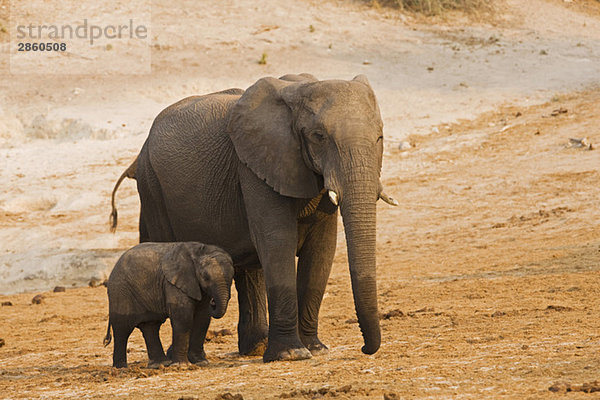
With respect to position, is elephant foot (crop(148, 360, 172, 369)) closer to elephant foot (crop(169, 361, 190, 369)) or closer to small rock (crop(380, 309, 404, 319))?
elephant foot (crop(169, 361, 190, 369))

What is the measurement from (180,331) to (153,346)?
1.36 ft

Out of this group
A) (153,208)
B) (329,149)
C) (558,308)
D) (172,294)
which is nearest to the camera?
(329,149)

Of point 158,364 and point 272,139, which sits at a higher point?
point 272,139

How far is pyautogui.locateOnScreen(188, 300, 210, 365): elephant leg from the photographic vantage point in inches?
332

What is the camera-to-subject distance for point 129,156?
750 inches

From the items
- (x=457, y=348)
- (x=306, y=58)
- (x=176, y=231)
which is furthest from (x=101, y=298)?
(x=306, y=58)

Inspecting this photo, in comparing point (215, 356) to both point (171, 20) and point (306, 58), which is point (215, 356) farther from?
point (171, 20)

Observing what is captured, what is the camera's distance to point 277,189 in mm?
7879

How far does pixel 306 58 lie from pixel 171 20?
3897mm

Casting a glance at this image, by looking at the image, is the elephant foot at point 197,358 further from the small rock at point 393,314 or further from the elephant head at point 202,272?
the small rock at point 393,314

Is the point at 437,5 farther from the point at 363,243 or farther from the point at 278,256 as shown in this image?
the point at 363,243

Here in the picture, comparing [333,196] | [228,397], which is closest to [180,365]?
[228,397]

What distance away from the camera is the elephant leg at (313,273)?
8.58 meters

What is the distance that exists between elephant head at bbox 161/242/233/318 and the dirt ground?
0.59m
